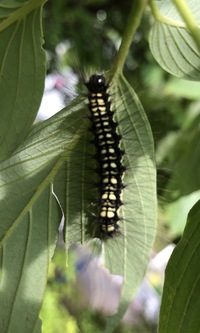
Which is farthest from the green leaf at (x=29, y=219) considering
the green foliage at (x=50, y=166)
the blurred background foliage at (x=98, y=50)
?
the blurred background foliage at (x=98, y=50)

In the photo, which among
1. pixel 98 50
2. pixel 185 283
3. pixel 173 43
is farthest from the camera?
pixel 98 50

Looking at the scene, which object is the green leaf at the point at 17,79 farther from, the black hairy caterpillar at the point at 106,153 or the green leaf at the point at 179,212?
the green leaf at the point at 179,212

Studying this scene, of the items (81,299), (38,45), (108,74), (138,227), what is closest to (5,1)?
(38,45)

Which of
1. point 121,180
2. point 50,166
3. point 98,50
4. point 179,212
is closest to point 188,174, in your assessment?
point 179,212

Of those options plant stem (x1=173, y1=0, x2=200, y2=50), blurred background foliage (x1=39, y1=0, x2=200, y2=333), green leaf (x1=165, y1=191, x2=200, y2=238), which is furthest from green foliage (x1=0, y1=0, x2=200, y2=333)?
blurred background foliage (x1=39, y1=0, x2=200, y2=333)

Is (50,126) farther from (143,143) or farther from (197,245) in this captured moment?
(197,245)

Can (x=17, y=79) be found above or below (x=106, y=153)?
above

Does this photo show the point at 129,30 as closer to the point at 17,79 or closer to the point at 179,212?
the point at 17,79

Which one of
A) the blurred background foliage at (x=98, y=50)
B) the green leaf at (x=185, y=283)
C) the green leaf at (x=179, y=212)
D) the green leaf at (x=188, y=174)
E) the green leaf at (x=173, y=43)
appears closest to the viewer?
the green leaf at (x=185, y=283)
